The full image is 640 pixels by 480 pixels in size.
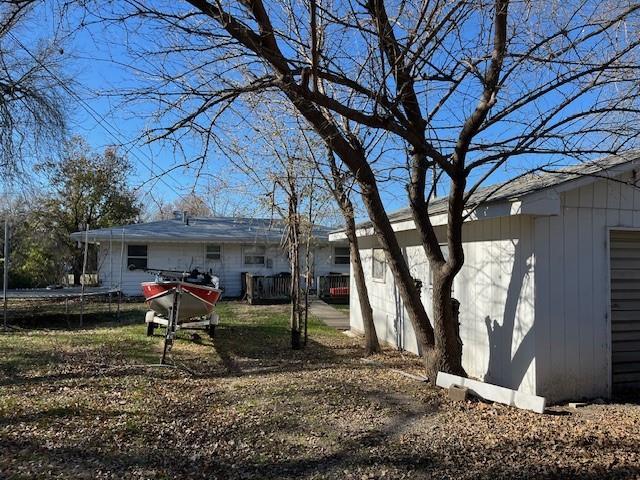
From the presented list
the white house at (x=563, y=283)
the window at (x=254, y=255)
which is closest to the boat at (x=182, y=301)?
the white house at (x=563, y=283)

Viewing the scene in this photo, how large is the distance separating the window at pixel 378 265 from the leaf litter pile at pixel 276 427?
337cm

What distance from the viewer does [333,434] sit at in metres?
5.47

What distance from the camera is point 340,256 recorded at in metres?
25.8

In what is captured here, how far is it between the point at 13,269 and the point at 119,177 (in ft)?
24.4

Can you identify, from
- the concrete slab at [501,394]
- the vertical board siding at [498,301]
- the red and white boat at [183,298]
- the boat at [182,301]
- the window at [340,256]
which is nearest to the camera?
the concrete slab at [501,394]

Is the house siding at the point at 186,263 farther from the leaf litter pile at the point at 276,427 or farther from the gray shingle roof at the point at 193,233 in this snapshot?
the leaf litter pile at the point at 276,427

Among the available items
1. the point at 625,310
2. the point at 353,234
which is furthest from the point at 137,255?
the point at 625,310

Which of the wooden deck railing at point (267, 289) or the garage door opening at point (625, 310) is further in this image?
the wooden deck railing at point (267, 289)

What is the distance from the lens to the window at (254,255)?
24.4 meters

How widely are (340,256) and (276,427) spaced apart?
66.1 ft

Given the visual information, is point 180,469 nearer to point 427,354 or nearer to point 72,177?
point 427,354

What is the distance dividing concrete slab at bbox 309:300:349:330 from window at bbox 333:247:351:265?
4378 millimetres

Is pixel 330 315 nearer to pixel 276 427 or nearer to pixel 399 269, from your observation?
pixel 399 269

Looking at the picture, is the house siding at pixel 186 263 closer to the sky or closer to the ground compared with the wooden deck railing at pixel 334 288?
closer to the sky
